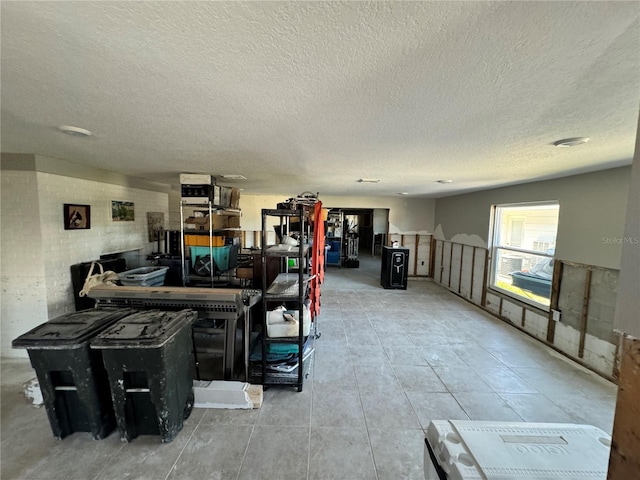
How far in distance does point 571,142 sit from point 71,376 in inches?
168

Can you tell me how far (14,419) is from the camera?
2.14 m

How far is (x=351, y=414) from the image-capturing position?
2.28 meters

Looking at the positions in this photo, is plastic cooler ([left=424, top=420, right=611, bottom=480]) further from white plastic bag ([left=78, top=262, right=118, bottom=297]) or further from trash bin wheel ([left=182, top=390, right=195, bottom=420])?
white plastic bag ([left=78, top=262, right=118, bottom=297])

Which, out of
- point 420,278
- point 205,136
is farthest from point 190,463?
point 420,278

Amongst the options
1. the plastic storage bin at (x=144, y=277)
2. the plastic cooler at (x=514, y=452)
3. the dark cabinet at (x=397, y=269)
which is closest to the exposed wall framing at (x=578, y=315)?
the dark cabinet at (x=397, y=269)

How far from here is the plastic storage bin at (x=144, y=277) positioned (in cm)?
318

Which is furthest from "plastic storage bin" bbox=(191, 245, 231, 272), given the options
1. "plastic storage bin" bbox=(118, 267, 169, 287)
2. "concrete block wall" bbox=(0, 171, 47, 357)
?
"concrete block wall" bbox=(0, 171, 47, 357)

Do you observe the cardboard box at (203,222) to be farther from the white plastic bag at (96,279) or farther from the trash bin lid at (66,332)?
the trash bin lid at (66,332)

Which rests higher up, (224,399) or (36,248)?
(36,248)

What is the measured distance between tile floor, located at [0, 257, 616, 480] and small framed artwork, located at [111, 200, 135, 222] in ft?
6.96

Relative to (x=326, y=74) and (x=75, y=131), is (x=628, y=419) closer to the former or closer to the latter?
(x=326, y=74)

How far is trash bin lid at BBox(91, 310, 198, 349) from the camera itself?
181cm

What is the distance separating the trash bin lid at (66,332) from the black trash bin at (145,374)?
160 millimetres

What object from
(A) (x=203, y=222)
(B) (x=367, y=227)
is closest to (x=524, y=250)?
(A) (x=203, y=222)
